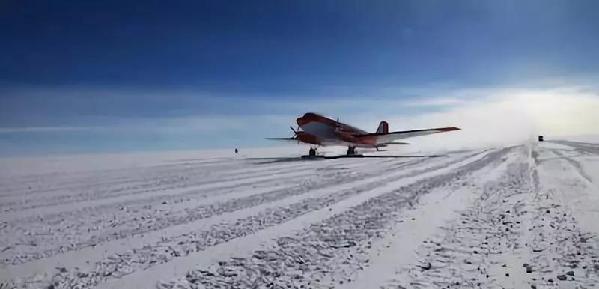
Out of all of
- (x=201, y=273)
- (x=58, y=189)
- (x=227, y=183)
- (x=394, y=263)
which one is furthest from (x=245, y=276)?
(x=58, y=189)

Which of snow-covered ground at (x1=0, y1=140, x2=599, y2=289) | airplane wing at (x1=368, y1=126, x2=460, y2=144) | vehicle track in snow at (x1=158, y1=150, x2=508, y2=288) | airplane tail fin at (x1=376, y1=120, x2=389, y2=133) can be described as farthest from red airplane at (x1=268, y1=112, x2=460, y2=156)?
vehicle track in snow at (x1=158, y1=150, x2=508, y2=288)

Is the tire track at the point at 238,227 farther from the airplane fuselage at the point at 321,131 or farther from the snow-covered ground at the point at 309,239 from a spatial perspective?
the airplane fuselage at the point at 321,131

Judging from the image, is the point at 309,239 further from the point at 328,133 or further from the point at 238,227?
the point at 328,133

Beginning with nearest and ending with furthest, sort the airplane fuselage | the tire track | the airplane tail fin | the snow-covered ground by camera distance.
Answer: the snow-covered ground
the tire track
the airplane fuselage
the airplane tail fin

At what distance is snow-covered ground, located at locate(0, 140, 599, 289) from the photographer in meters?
5.07

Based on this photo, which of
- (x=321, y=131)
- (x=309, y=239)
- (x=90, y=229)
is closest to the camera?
(x=309, y=239)

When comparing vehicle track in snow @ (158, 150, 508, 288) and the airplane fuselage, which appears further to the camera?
the airplane fuselage

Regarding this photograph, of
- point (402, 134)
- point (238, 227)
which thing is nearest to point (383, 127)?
point (402, 134)

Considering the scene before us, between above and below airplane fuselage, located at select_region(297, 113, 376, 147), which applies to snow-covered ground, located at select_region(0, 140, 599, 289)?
below

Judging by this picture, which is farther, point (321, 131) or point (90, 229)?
point (321, 131)

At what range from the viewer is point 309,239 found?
6988mm

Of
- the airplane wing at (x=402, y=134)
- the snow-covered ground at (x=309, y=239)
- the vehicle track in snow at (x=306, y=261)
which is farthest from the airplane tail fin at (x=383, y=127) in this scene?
the vehicle track in snow at (x=306, y=261)

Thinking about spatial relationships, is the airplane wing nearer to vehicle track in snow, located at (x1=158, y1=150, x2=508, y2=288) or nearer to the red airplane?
the red airplane

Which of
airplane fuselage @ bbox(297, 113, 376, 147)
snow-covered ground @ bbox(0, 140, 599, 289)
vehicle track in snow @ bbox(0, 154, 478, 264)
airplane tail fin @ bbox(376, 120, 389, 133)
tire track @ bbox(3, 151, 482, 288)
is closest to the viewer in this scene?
snow-covered ground @ bbox(0, 140, 599, 289)
